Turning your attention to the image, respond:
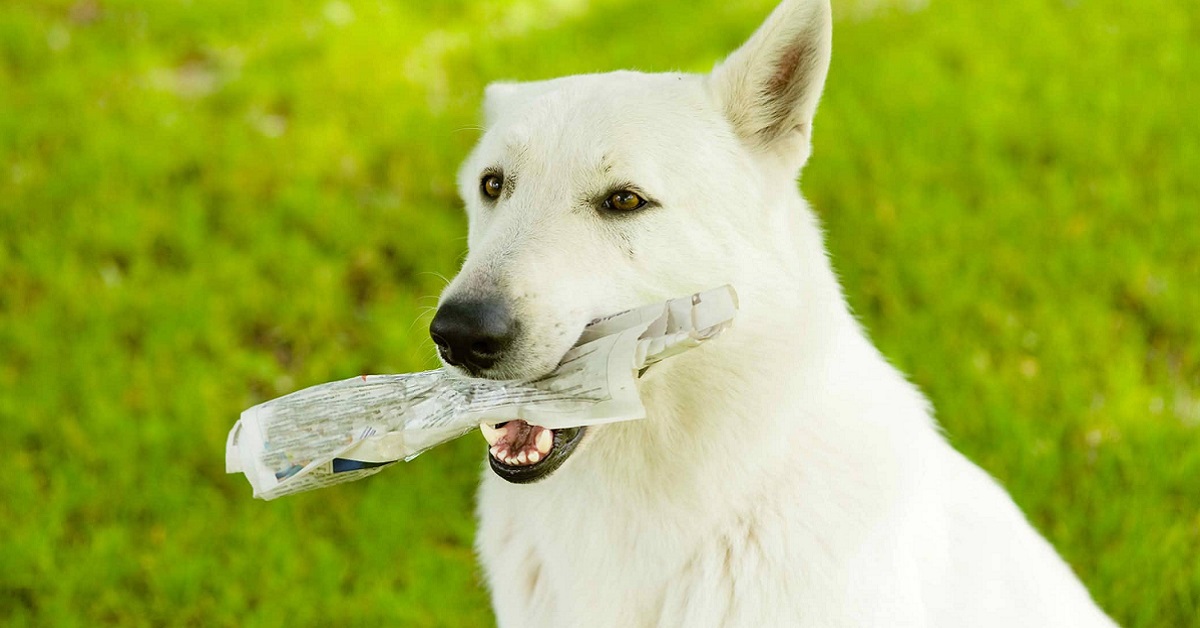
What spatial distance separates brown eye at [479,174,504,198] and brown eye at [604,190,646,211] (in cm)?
33

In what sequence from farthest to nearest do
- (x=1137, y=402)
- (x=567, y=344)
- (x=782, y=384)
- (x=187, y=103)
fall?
(x=187, y=103), (x=1137, y=402), (x=782, y=384), (x=567, y=344)

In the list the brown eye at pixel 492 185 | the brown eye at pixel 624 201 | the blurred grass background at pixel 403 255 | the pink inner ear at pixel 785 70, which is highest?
the brown eye at pixel 492 185

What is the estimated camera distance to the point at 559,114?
255cm

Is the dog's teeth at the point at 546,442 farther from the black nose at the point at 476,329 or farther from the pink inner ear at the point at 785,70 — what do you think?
the pink inner ear at the point at 785,70

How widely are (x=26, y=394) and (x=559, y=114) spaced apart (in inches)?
128

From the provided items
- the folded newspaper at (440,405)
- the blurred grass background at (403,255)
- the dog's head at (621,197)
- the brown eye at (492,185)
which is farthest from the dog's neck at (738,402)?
the blurred grass background at (403,255)

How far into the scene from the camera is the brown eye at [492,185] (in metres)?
2.67

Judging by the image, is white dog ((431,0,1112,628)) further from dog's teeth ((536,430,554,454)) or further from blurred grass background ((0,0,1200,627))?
blurred grass background ((0,0,1200,627))

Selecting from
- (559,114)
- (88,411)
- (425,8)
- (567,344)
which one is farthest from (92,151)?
(567,344)

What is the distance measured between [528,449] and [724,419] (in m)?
0.51

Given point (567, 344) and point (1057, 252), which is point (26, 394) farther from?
point (1057, 252)

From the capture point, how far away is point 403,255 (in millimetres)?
5348

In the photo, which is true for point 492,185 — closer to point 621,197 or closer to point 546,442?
point 621,197

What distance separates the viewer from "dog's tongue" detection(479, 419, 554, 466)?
227cm
